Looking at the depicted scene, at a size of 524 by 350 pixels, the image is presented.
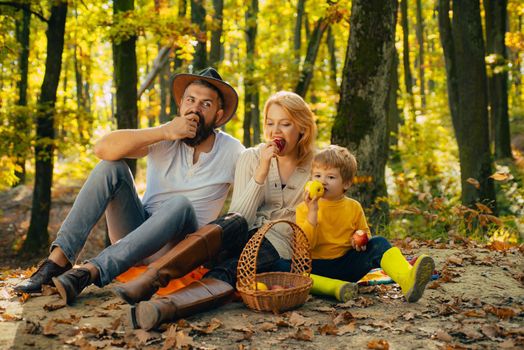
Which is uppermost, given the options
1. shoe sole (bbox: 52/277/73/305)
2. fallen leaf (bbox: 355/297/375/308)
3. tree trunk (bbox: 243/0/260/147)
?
tree trunk (bbox: 243/0/260/147)

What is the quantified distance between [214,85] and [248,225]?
1.27 metres

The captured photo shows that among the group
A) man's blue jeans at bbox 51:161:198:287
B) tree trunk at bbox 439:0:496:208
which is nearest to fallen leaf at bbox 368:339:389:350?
man's blue jeans at bbox 51:161:198:287

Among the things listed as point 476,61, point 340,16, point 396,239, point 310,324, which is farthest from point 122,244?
point 340,16

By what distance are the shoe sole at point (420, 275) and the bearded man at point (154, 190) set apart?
5.51 ft

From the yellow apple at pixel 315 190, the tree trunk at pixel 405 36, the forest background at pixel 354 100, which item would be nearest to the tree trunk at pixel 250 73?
the forest background at pixel 354 100

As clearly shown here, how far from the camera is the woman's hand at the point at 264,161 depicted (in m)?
4.26

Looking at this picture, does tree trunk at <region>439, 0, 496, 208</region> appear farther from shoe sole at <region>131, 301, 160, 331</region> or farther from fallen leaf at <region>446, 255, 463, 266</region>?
shoe sole at <region>131, 301, 160, 331</region>

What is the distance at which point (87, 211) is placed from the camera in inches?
171

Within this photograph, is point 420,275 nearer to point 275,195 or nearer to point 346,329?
point 346,329

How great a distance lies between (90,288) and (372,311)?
2267mm

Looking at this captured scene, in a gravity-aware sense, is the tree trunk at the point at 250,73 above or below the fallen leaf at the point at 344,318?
above

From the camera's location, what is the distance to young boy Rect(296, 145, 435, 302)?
161 inches

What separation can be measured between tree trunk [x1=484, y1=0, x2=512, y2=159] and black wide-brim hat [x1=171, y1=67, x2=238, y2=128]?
10192 mm

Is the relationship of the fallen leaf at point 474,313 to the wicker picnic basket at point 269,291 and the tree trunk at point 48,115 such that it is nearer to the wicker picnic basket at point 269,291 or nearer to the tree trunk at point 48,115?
the wicker picnic basket at point 269,291
